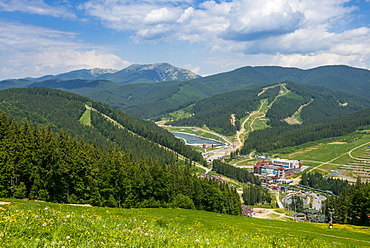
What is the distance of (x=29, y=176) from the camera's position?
57.5m

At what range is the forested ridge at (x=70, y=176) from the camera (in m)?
54.9

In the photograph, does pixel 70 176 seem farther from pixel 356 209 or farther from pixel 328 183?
pixel 328 183

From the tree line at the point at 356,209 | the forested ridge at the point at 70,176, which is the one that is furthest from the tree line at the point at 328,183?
the forested ridge at the point at 70,176

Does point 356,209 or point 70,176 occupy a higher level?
point 70,176

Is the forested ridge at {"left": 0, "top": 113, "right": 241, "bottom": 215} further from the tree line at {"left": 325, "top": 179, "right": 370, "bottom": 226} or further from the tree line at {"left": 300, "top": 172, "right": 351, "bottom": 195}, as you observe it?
the tree line at {"left": 300, "top": 172, "right": 351, "bottom": 195}

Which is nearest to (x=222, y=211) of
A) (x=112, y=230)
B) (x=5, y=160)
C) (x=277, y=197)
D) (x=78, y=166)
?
(x=78, y=166)

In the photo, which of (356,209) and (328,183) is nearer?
(356,209)

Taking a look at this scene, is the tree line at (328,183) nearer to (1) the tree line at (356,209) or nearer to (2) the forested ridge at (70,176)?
(1) the tree line at (356,209)

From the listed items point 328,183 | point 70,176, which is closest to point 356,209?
point 70,176

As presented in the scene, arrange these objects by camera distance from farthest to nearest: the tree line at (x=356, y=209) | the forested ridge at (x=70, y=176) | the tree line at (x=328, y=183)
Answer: the tree line at (x=328, y=183) → the tree line at (x=356, y=209) → the forested ridge at (x=70, y=176)

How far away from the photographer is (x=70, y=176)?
59.1 m

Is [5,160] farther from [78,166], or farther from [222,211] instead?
[222,211]

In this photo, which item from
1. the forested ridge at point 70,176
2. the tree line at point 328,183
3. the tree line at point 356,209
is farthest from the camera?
the tree line at point 328,183

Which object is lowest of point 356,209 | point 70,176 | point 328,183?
point 328,183
